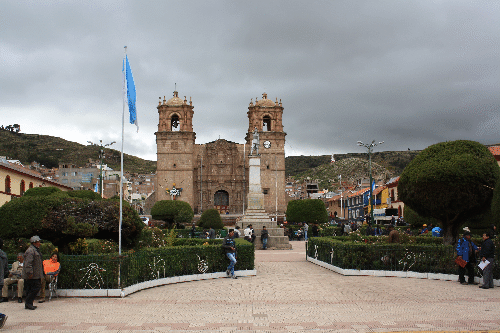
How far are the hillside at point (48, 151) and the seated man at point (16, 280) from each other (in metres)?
102

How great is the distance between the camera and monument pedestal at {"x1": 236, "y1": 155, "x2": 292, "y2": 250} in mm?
22406

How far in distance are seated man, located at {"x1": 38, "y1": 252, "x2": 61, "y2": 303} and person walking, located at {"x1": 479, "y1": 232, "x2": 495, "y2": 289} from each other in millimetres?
8792

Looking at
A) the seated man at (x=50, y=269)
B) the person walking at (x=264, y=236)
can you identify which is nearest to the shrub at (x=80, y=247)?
the seated man at (x=50, y=269)

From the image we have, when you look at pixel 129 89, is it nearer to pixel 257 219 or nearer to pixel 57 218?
pixel 57 218

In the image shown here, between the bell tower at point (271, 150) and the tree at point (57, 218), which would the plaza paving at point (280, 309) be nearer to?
the tree at point (57, 218)

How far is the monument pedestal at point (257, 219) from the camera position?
2241 cm

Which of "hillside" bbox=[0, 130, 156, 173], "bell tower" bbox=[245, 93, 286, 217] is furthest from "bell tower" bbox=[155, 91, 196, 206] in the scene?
"hillside" bbox=[0, 130, 156, 173]

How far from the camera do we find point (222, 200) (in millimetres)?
58438

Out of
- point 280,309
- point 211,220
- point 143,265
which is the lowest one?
point 280,309

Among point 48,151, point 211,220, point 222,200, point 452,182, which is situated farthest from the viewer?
point 48,151

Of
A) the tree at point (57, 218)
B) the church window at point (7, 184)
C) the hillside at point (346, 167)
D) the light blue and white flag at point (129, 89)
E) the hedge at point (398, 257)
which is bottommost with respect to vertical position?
the hedge at point (398, 257)

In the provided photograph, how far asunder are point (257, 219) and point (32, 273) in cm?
1590

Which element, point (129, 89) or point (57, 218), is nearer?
point (57, 218)

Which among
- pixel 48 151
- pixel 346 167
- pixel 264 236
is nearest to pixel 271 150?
pixel 264 236
